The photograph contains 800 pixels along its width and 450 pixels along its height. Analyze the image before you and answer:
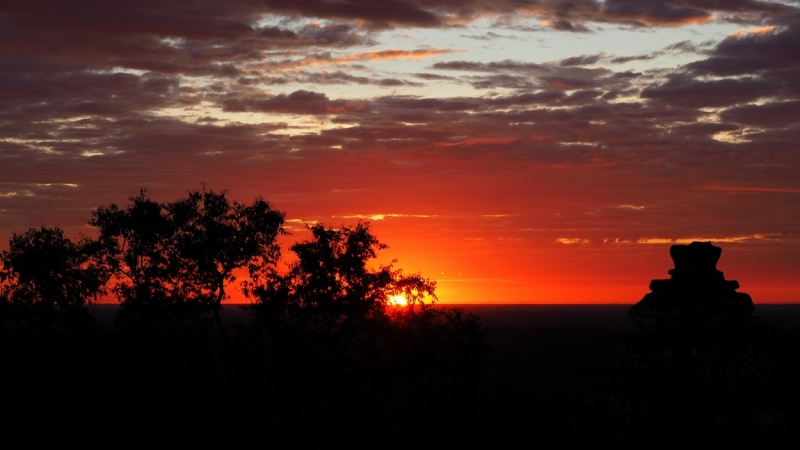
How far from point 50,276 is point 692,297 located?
36.0 meters

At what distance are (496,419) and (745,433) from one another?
57.2m

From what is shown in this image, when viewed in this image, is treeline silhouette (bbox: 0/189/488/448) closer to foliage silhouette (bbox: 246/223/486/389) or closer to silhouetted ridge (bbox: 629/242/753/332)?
foliage silhouette (bbox: 246/223/486/389)

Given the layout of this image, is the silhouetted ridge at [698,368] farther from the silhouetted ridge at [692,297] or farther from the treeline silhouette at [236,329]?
the treeline silhouette at [236,329]

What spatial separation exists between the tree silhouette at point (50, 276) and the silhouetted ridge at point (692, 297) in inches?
1294

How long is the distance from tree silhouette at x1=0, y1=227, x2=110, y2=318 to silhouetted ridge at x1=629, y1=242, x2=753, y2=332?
108ft

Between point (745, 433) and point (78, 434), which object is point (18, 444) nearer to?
point (78, 434)

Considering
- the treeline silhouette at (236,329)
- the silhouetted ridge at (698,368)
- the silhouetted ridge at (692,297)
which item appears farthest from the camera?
the treeline silhouette at (236,329)

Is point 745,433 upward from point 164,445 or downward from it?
upward

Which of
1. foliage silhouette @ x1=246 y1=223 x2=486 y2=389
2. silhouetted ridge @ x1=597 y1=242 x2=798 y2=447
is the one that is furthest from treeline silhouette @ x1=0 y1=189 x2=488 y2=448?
silhouetted ridge @ x1=597 y1=242 x2=798 y2=447

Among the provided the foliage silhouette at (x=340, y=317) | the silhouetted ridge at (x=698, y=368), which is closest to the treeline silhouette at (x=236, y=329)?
the foliage silhouette at (x=340, y=317)

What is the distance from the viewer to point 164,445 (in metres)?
30.2

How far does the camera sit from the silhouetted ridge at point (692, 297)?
8727mm

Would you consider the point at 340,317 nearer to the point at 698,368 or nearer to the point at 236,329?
the point at 236,329

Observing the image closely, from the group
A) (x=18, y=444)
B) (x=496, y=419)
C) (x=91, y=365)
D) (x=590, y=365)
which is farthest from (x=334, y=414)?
(x=590, y=365)
